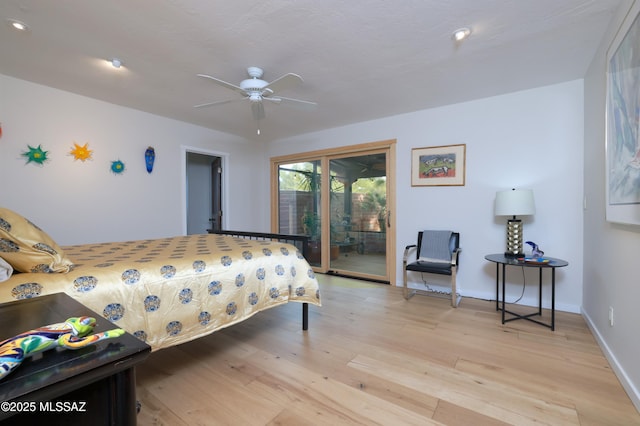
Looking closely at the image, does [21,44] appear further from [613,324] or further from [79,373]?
[613,324]

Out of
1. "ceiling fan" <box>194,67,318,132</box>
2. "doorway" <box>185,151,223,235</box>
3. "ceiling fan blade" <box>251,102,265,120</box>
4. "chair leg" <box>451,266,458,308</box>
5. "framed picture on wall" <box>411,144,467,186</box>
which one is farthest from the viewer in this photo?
"doorway" <box>185,151,223,235</box>

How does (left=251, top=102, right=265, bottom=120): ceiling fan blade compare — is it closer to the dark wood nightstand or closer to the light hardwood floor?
the light hardwood floor

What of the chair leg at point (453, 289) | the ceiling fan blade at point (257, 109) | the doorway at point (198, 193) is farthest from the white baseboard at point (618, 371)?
the doorway at point (198, 193)

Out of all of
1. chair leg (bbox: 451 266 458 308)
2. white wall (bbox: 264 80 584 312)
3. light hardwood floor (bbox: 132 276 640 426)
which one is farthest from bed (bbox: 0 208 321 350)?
white wall (bbox: 264 80 584 312)

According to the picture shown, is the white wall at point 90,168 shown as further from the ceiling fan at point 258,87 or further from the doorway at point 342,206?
the ceiling fan at point 258,87

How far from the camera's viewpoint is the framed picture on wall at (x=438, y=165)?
3.53 metres

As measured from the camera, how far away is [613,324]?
197 cm

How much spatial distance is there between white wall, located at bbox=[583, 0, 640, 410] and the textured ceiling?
37 centimetres

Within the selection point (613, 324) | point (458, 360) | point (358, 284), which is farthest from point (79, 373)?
point (358, 284)

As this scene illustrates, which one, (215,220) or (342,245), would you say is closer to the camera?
(342,245)

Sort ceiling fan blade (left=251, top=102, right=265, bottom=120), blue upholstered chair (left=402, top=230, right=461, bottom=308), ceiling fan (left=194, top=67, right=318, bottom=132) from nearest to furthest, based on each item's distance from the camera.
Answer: ceiling fan (left=194, top=67, right=318, bottom=132), ceiling fan blade (left=251, top=102, right=265, bottom=120), blue upholstered chair (left=402, top=230, right=461, bottom=308)

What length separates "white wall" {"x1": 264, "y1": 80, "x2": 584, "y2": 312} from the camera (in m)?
2.94

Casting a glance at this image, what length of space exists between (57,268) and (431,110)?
3892mm

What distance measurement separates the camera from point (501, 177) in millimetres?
3279
